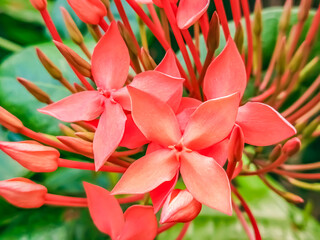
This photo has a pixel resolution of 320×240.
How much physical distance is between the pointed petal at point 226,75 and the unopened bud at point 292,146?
7 centimetres

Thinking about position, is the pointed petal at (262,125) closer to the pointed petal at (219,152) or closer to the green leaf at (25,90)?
the pointed petal at (219,152)

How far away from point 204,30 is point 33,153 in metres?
0.23

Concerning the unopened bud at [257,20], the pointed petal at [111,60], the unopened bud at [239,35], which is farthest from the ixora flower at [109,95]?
the unopened bud at [257,20]

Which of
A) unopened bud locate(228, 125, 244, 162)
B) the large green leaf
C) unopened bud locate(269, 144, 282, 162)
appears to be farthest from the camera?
the large green leaf

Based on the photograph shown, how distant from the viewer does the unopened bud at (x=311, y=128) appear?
0.52 meters

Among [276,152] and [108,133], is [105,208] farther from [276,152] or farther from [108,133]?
[276,152]

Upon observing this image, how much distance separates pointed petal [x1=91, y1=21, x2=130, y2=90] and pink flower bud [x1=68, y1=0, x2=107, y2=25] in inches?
1.8

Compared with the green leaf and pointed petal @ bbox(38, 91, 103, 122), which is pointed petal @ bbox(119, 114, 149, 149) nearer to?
pointed petal @ bbox(38, 91, 103, 122)

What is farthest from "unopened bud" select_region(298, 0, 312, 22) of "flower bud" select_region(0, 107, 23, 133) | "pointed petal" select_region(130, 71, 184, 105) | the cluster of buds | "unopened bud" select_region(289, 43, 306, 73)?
"flower bud" select_region(0, 107, 23, 133)

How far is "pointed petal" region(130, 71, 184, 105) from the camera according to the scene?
1.24 ft

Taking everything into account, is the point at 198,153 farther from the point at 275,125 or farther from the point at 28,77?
the point at 28,77

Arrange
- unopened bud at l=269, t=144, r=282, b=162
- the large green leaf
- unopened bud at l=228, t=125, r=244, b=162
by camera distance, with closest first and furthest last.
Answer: unopened bud at l=228, t=125, r=244, b=162 < unopened bud at l=269, t=144, r=282, b=162 < the large green leaf

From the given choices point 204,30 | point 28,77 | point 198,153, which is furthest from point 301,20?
point 28,77

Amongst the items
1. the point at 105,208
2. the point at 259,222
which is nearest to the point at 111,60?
the point at 105,208
